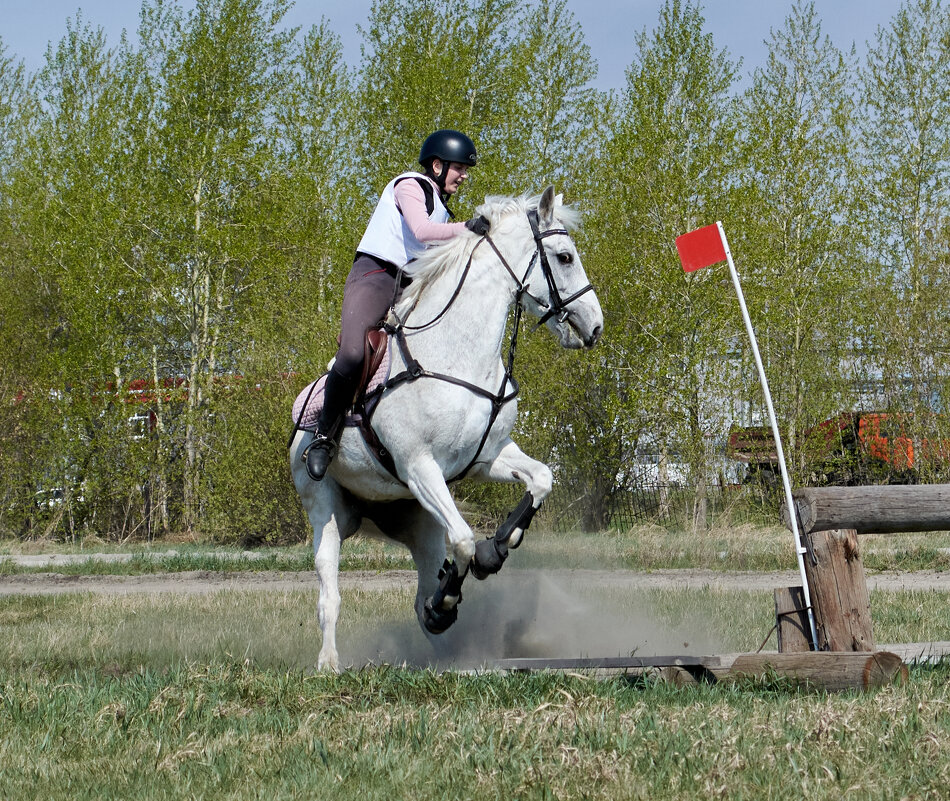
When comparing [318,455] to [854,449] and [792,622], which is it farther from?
[854,449]

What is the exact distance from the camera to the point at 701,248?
7.84 meters

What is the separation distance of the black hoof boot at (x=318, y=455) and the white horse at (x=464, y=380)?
10 centimetres

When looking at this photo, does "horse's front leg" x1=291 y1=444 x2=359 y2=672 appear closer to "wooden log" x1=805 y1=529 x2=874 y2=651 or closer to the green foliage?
"wooden log" x1=805 y1=529 x2=874 y2=651

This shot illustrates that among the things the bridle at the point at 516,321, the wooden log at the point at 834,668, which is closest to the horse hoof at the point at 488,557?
the bridle at the point at 516,321

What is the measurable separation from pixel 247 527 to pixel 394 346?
514 inches

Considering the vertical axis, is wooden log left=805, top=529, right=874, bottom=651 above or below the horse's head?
below

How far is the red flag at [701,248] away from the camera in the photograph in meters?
7.78

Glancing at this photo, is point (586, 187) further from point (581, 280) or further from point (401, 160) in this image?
point (581, 280)

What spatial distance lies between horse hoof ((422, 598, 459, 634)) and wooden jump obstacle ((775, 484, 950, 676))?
2.10 metres

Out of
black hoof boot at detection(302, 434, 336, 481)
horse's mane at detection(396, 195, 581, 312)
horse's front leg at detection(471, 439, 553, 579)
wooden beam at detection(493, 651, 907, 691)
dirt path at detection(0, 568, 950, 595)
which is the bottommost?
dirt path at detection(0, 568, 950, 595)

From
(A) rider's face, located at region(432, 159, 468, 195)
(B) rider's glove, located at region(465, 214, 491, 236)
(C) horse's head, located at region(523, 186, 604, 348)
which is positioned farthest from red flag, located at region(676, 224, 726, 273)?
(A) rider's face, located at region(432, 159, 468, 195)

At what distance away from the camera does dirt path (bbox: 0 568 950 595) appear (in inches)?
470

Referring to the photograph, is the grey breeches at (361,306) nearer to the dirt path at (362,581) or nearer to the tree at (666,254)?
the dirt path at (362,581)

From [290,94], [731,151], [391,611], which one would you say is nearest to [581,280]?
[391,611]
